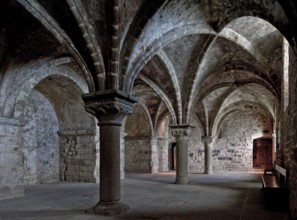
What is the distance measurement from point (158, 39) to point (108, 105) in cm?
191

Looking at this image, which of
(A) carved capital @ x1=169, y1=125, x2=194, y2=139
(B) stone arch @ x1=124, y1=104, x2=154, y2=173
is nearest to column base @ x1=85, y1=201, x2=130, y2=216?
(A) carved capital @ x1=169, y1=125, x2=194, y2=139

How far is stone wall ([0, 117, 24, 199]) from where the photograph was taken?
6605 mm

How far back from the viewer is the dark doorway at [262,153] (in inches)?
661

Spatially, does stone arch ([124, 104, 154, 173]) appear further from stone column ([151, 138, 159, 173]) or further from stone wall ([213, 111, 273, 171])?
stone wall ([213, 111, 273, 171])

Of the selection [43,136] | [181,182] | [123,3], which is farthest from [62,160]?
[123,3]

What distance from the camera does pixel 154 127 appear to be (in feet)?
48.6

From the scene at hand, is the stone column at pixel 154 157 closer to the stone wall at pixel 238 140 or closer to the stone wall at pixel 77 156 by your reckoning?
the stone wall at pixel 238 140

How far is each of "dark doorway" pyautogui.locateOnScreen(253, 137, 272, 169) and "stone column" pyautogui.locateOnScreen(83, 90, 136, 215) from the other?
13.8m

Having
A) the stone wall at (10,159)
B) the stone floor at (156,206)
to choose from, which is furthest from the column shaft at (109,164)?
the stone wall at (10,159)

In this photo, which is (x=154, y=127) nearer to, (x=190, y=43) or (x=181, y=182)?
(x=181, y=182)

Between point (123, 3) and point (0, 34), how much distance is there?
2898mm

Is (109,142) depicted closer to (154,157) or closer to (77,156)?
(77,156)

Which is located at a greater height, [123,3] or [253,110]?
[123,3]

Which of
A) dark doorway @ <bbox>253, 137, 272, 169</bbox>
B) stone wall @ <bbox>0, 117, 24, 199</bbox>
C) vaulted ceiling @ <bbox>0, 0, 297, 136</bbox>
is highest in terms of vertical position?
vaulted ceiling @ <bbox>0, 0, 297, 136</bbox>
